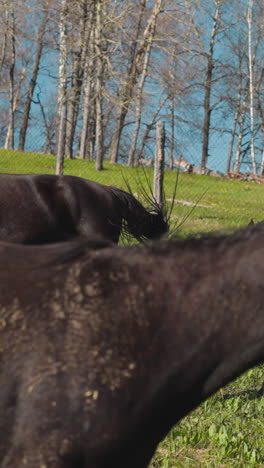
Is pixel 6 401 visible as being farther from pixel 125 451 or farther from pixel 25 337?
pixel 125 451

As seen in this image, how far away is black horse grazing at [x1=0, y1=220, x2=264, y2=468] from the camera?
179cm

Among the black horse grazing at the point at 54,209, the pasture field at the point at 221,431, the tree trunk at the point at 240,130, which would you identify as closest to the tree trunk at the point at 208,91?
the tree trunk at the point at 240,130

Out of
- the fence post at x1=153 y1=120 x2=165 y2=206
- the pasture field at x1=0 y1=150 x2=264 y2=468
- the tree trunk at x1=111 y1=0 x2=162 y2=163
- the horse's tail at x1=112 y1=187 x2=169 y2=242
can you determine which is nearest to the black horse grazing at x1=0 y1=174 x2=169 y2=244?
the horse's tail at x1=112 y1=187 x2=169 y2=242

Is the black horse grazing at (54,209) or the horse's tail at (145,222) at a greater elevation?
the horse's tail at (145,222)

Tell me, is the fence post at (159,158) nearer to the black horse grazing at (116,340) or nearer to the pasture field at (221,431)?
the pasture field at (221,431)

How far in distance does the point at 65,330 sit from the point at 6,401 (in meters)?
0.25

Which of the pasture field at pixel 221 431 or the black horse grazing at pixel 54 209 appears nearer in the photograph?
the pasture field at pixel 221 431

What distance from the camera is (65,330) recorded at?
187cm

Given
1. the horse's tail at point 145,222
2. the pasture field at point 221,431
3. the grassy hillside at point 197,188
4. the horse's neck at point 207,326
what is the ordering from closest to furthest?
the horse's neck at point 207,326 < the horse's tail at point 145,222 < the pasture field at point 221,431 < the grassy hillside at point 197,188

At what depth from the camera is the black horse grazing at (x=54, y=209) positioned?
22.3 feet

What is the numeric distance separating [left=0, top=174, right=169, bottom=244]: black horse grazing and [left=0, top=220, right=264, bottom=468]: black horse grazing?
470 cm

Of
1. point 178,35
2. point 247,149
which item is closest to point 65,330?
point 178,35

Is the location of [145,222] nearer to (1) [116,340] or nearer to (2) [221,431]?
(2) [221,431]

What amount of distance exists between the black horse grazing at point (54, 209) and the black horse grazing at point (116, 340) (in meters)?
4.70
